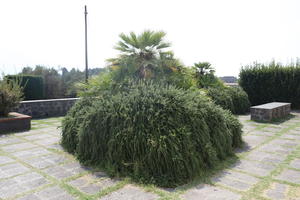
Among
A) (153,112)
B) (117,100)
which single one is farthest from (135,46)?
(153,112)

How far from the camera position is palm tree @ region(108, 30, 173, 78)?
401 cm

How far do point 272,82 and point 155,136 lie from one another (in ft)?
29.3

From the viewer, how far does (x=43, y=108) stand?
727 centimetres

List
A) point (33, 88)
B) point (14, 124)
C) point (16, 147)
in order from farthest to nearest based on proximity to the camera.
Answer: point (33, 88) < point (14, 124) < point (16, 147)

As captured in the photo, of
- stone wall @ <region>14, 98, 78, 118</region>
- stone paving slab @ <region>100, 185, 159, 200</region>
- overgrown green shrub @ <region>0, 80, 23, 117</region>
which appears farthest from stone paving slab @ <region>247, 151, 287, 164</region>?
stone wall @ <region>14, 98, 78, 118</region>

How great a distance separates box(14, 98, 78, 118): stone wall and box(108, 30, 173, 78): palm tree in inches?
171

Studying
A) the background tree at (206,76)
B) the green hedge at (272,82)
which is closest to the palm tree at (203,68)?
the background tree at (206,76)

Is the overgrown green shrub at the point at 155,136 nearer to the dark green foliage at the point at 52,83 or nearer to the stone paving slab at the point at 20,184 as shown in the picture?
the stone paving slab at the point at 20,184

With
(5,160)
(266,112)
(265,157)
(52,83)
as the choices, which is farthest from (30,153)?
(52,83)

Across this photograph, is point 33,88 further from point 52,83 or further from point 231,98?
point 231,98

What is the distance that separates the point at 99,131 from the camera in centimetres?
290

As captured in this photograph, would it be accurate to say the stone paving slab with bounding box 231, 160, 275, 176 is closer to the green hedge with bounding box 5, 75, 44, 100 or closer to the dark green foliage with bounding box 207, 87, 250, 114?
the dark green foliage with bounding box 207, 87, 250, 114

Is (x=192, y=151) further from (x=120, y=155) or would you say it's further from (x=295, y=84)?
(x=295, y=84)

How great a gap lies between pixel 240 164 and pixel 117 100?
2000 mm
